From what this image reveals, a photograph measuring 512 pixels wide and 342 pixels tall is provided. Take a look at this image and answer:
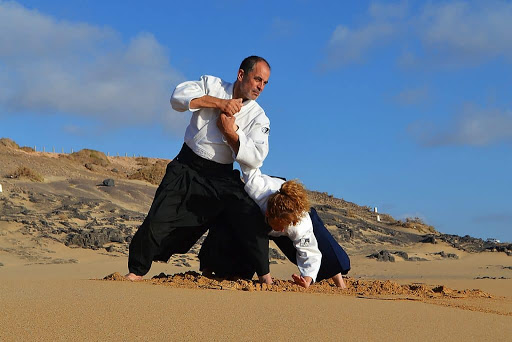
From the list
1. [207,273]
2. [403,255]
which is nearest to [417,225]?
[403,255]

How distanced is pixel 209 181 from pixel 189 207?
0.28m

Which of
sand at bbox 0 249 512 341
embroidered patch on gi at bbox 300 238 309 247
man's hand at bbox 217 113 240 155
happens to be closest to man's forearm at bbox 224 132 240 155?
man's hand at bbox 217 113 240 155

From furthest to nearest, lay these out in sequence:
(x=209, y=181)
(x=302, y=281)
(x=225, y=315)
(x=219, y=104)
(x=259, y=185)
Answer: (x=209, y=181)
(x=219, y=104)
(x=259, y=185)
(x=302, y=281)
(x=225, y=315)

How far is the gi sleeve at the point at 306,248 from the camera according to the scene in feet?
17.6

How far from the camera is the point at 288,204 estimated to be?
201 inches

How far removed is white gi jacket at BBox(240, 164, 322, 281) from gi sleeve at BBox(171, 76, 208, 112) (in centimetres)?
72

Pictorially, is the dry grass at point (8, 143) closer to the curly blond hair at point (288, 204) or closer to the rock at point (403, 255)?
the rock at point (403, 255)

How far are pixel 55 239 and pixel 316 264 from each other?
7.72 m

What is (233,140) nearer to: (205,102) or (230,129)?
(230,129)

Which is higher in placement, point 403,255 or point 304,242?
point 403,255

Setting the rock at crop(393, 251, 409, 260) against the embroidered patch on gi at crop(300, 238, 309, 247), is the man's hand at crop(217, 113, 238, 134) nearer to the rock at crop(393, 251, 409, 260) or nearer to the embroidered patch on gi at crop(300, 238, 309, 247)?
the embroidered patch on gi at crop(300, 238, 309, 247)

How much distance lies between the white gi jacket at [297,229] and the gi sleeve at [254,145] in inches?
3.7

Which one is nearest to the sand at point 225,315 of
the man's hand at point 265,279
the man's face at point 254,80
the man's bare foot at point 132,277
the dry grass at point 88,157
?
the man's hand at point 265,279

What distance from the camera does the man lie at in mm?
5594
